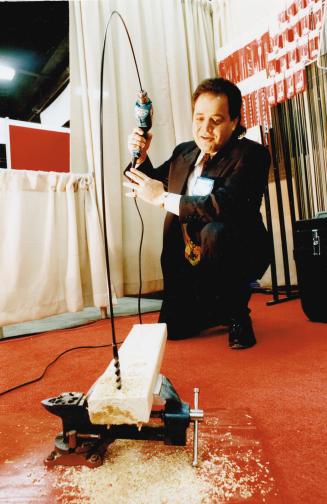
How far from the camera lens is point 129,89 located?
220 centimetres

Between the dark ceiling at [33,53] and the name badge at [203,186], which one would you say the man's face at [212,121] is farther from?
the dark ceiling at [33,53]

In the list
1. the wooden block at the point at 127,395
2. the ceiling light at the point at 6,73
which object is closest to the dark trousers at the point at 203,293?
the wooden block at the point at 127,395

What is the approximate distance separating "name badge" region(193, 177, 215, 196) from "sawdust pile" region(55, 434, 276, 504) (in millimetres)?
919

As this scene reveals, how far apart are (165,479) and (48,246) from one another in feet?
4.42

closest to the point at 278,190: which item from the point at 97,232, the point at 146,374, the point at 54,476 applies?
the point at 97,232

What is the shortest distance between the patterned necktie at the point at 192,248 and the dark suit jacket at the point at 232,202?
0.02 m

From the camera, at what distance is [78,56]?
6.86 ft

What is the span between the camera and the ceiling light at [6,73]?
4.92 meters

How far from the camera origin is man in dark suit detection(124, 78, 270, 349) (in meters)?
1.29

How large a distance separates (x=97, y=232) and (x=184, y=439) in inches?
53.9

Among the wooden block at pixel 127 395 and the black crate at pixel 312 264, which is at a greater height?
the black crate at pixel 312 264

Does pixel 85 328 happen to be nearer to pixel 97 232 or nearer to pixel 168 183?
pixel 97 232

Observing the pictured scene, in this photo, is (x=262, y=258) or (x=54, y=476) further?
(x=262, y=258)

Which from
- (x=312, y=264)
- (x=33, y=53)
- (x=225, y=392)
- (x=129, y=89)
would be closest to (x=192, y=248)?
(x=312, y=264)
